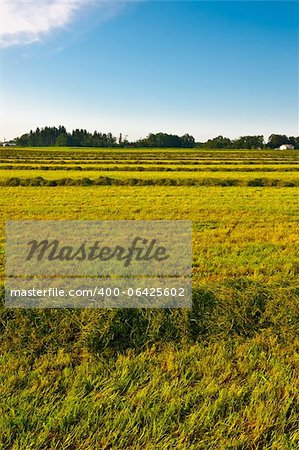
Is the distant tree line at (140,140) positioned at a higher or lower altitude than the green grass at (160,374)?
higher

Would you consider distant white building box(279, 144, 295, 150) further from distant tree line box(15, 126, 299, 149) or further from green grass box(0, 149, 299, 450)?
green grass box(0, 149, 299, 450)

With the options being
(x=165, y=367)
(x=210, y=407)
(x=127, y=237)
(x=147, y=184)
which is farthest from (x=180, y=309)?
(x=147, y=184)

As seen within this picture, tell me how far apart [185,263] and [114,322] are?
4.85 metres

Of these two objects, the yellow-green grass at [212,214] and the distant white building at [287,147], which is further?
the distant white building at [287,147]

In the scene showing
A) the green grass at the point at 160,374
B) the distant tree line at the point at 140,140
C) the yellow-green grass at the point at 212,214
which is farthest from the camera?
the distant tree line at the point at 140,140

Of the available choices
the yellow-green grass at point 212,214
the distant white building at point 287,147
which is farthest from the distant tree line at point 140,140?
the yellow-green grass at point 212,214

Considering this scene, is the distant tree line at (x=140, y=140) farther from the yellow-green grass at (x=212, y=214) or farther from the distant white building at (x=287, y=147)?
the yellow-green grass at (x=212, y=214)

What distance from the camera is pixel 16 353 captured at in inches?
191

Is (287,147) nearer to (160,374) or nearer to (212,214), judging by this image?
(212,214)

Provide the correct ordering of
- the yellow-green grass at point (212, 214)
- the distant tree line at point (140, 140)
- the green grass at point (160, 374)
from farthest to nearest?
1. the distant tree line at point (140, 140)
2. the yellow-green grass at point (212, 214)
3. the green grass at point (160, 374)

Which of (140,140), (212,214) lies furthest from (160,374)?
(140,140)

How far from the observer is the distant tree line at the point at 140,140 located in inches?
6004

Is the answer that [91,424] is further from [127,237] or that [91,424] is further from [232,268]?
[127,237]

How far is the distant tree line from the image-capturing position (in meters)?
152
